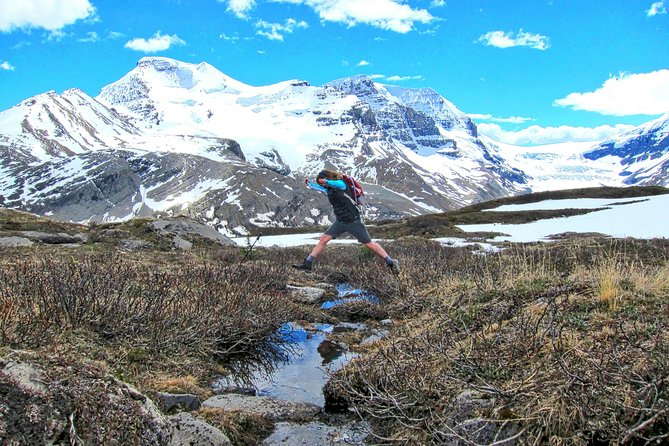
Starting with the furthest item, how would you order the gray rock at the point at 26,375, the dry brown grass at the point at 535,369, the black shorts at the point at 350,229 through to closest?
1. the black shorts at the point at 350,229
2. the dry brown grass at the point at 535,369
3. the gray rock at the point at 26,375

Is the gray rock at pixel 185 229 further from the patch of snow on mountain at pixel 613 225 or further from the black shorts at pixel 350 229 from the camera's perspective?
the patch of snow on mountain at pixel 613 225

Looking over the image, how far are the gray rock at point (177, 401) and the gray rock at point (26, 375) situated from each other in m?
1.86

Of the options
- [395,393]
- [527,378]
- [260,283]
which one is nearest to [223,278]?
[260,283]

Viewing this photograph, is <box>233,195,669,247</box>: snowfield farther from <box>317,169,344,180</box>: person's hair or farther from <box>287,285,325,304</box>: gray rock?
<box>317,169,344,180</box>: person's hair

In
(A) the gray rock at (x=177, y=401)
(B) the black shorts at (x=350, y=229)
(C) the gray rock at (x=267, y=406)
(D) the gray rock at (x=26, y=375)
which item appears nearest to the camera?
(D) the gray rock at (x=26, y=375)

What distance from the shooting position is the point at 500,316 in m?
6.86

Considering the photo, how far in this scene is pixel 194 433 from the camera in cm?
459

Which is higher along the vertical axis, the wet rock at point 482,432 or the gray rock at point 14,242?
the gray rock at point 14,242

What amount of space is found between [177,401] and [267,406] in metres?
1.14

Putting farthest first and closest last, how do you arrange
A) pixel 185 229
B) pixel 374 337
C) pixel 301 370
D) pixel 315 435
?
pixel 185 229 → pixel 374 337 → pixel 301 370 → pixel 315 435

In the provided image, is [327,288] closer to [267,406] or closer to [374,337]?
[374,337]

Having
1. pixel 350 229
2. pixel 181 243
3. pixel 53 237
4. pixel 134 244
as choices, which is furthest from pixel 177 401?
pixel 181 243

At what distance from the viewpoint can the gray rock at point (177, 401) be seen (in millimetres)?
5270

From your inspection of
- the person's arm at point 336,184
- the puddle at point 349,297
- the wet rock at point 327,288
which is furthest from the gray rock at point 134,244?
the person's arm at point 336,184
